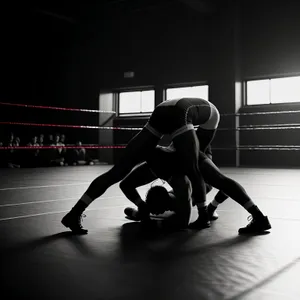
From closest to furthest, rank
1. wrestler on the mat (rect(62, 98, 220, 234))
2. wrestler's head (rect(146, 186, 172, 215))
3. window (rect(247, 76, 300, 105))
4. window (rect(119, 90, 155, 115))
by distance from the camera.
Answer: wrestler on the mat (rect(62, 98, 220, 234)), wrestler's head (rect(146, 186, 172, 215)), window (rect(247, 76, 300, 105)), window (rect(119, 90, 155, 115))

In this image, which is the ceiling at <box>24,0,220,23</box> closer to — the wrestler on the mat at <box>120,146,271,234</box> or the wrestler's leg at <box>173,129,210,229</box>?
the wrestler on the mat at <box>120,146,271,234</box>

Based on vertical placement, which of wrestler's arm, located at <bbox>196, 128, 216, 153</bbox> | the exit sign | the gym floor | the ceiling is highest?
the ceiling

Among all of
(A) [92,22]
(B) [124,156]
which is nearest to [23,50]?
(A) [92,22]

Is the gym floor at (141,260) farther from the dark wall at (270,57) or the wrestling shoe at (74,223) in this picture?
the dark wall at (270,57)

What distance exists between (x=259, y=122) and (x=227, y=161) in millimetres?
1055

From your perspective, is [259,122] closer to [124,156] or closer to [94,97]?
[94,97]

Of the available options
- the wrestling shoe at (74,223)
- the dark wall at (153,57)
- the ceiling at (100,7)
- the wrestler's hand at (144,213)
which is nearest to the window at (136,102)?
the dark wall at (153,57)

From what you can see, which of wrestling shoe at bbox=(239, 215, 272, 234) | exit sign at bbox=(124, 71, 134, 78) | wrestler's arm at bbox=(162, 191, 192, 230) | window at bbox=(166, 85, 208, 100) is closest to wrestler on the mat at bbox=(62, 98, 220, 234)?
wrestler's arm at bbox=(162, 191, 192, 230)

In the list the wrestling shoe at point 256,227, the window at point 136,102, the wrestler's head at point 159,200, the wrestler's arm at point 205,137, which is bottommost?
the wrestling shoe at point 256,227

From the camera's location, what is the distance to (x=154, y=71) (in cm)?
1064

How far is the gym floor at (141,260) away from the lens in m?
1.26

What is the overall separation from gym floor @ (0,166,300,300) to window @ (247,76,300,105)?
6.57 meters

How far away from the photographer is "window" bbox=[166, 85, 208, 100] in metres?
9.98

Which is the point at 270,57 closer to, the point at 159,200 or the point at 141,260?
the point at 159,200
